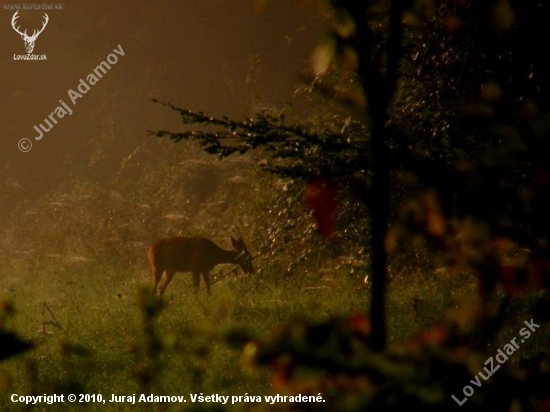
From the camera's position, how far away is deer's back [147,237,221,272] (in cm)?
1302

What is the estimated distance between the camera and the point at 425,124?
811 centimetres

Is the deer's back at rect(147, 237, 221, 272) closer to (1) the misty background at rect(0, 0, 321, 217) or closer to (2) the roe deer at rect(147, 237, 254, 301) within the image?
(2) the roe deer at rect(147, 237, 254, 301)

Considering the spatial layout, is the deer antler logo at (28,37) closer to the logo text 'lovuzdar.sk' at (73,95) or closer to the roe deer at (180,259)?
the logo text 'lovuzdar.sk' at (73,95)

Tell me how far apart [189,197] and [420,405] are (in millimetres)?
18718

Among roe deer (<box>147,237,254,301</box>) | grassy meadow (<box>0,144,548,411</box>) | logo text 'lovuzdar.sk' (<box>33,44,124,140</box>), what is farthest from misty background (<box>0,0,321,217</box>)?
roe deer (<box>147,237,254,301</box>)

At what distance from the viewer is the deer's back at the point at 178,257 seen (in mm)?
13023

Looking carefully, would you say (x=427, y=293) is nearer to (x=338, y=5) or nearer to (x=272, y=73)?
(x=338, y=5)

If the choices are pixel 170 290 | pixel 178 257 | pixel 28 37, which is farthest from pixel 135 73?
pixel 178 257

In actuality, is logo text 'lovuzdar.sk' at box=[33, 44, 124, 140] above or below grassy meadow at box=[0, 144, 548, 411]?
above

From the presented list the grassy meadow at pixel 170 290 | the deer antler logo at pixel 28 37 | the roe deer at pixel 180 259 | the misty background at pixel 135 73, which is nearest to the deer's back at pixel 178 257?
the roe deer at pixel 180 259

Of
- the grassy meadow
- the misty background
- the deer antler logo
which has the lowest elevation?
the grassy meadow

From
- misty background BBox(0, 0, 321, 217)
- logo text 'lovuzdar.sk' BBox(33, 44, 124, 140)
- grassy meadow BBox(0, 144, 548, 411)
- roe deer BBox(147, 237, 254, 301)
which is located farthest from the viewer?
logo text 'lovuzdar.sk' BBox(33, 44, 124, 140)

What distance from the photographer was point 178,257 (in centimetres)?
1314

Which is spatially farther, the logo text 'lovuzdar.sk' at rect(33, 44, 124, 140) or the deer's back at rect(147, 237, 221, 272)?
the logo text 'lovuzdar.sk' at rect(33, 44, 124, 140)
